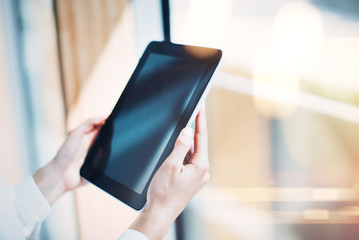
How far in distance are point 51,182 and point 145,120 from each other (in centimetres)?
37

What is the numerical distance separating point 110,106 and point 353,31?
833mm

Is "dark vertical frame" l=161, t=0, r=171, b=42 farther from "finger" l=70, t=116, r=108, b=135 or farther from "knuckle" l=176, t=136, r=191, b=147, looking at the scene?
"knuckle" l=176, t=136, r=191, b=147

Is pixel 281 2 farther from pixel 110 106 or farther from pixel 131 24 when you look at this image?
pixel 110 106

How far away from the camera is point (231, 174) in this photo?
114 centimetres

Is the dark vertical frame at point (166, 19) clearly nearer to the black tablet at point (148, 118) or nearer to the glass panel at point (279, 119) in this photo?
the glass panel at point (279, 119)

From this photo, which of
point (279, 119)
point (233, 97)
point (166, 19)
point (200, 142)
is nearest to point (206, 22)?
point (166, 19)

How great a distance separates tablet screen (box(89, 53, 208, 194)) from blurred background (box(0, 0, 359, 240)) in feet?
0.96

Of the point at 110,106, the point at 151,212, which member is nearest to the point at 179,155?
the point at 151,212

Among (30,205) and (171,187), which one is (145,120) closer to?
(171,187)

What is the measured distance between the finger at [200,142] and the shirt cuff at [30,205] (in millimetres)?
492

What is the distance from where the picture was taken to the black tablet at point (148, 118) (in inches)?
24.0

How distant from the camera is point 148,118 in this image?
692mm

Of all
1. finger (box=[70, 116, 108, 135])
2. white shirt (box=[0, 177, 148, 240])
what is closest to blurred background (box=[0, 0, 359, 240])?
finger (box=[70, 116, 108, 135])

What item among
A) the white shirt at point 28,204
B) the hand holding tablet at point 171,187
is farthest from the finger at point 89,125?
the hand holding tablet at point 171,187
